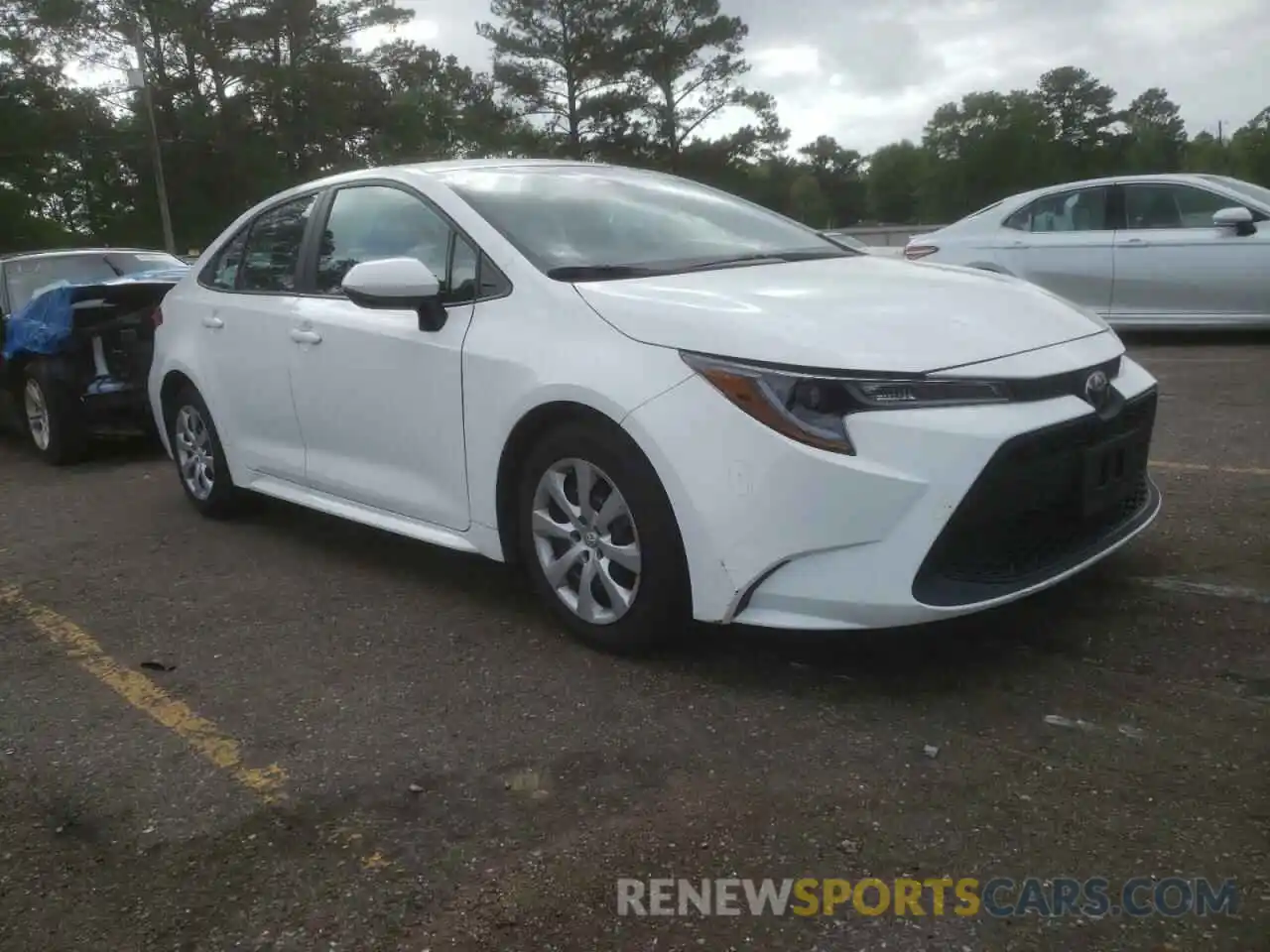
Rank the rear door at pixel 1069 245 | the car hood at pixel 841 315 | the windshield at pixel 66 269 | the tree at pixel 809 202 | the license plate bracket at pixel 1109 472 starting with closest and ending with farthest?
the car hood at pixel 841 315
the license plate bracket at pixel 1109 472
the windshield at pixel 66 269
the rear door at pixel 1069 245
the tree at pixel 809 202

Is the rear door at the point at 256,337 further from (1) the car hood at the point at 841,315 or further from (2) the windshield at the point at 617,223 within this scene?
(1) the car hood at the point at 841,315

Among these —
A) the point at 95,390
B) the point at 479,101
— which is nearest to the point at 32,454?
the point at 95,390

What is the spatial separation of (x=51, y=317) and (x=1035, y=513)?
643 cm

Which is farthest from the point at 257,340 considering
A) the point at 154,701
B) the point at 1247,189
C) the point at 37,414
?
the point at 1247,189

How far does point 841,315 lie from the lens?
3.23 m

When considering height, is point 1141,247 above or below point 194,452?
above

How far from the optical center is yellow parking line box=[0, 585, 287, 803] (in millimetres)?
3002

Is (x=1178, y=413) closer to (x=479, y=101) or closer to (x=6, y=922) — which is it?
(x=6, y=922)

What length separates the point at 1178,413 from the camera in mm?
6633

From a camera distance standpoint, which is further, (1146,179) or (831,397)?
(1146,179)

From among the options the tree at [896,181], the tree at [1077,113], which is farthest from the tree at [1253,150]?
the tree at [896,181]

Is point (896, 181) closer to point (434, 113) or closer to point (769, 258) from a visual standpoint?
→ point (434, 113)

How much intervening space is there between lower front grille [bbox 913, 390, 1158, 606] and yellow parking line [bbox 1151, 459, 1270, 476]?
2036 millimetres

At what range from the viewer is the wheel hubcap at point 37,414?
7.62 meters
